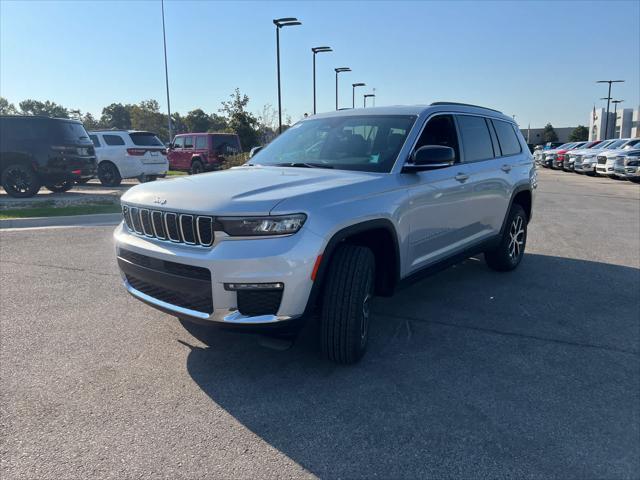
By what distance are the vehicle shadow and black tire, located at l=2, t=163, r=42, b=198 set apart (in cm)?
1037

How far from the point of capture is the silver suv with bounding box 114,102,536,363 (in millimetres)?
2910

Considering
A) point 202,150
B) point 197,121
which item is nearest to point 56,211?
point 202,150

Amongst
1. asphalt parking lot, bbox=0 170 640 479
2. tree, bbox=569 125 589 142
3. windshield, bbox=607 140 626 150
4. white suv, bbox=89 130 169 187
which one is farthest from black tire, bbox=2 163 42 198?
tree, bbox=569 125 589 142

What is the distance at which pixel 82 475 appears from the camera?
94.4 inches

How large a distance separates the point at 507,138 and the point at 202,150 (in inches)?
667

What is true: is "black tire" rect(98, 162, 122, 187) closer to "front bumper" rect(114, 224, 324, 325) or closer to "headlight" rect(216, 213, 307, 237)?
"front bumper" rect(114, 224, 324, 325)

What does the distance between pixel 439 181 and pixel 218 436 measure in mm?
2704

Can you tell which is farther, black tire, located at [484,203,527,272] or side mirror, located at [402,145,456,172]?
black tire, located at [484,203,527,272]

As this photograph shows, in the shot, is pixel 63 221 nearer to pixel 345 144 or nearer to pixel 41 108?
pixel 345 144

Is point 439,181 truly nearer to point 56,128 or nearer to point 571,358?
point 571,358

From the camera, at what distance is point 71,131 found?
12.5 metres

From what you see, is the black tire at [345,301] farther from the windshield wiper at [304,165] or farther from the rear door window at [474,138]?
the rear door window at [474,138]

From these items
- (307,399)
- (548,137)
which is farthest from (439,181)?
(548,137)

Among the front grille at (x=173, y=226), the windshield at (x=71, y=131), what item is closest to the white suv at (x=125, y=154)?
the windshield at (x=71, y=131)
